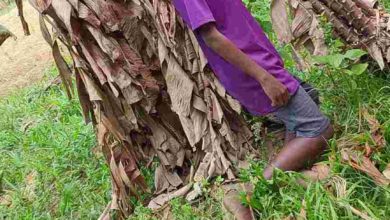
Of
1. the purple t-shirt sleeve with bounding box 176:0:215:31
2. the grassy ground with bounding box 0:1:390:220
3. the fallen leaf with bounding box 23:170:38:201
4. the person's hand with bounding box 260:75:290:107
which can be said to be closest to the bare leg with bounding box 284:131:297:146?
the grassy ground with bounding box 0:1:390:220

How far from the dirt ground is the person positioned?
405 cm

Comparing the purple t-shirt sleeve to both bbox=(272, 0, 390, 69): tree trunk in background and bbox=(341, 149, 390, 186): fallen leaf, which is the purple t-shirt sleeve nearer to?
bbox=(272, 0, 390, 69): tree trunk in background

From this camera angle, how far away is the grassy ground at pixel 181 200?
2449 mm

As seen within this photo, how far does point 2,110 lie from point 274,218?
3446 mm

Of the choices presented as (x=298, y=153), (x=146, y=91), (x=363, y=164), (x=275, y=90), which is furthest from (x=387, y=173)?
(x=146, y=91)

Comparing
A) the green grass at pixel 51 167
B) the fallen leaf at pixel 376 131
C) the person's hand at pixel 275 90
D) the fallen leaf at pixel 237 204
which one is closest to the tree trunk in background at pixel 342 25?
the fallen leaf at pixel 376 131

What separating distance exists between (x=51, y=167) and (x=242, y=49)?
169 centimetres

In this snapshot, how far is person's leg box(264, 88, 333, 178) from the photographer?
2.67 m

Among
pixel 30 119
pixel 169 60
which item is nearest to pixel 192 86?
pixel 169 60

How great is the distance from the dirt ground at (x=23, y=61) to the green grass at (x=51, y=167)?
168cm

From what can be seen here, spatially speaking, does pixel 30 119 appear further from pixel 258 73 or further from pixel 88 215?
pixel 258 73

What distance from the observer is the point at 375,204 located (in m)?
2.41

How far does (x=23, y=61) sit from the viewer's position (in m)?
6.88

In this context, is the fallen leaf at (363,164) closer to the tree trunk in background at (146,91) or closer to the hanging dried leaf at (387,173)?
the hanging dried leaf at (387,173)
